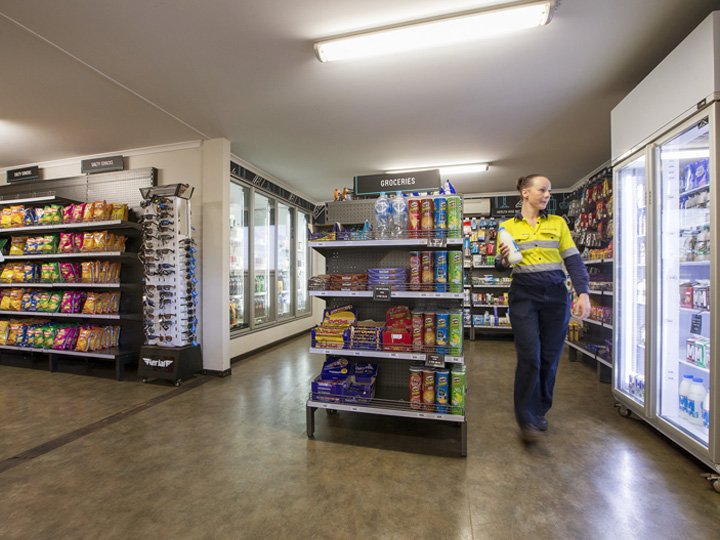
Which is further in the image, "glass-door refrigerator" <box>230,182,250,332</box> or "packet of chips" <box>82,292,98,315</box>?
"glass-door refrigerator" <box>230,182,250,332</box>

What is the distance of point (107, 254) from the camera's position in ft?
13.8

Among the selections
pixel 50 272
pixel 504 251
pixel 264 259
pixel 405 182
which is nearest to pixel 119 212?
pixel 50 272

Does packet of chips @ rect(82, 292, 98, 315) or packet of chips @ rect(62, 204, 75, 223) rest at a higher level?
packet of chips @ rect(62, 204, 75, 223)

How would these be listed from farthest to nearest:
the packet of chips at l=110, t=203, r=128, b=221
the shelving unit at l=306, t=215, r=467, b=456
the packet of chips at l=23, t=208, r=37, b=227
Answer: the packet of chips at l=23, t=208, r=37, b=227 → the packet of chips at l=110, t=203, r=128, b=221 → the shelving unit at l=306, t=215, r=467, b=456

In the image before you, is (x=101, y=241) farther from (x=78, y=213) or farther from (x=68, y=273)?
(x=68, y=273)

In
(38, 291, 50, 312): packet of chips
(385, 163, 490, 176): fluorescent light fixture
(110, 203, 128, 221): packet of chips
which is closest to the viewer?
(110, 203, 128, 221): packet of chips

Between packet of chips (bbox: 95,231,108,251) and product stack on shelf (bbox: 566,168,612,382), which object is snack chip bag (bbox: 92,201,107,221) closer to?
packet of chips (bbox: 95,231,108,251)

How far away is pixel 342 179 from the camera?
6332mm

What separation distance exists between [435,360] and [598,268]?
449 cm

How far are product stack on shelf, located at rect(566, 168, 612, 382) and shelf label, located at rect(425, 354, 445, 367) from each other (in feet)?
9.93

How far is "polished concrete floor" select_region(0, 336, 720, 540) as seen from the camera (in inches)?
65.2

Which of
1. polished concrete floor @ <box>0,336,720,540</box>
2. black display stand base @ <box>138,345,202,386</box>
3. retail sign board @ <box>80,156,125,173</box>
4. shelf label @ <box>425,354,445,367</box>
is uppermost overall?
retail sign board @ <box>80,156,125,173</box>

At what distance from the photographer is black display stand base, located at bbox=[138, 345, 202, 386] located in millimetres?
3893

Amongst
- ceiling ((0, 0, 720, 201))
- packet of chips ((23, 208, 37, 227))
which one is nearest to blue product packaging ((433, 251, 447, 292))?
ceiling ((0, 0, 720, 201))
